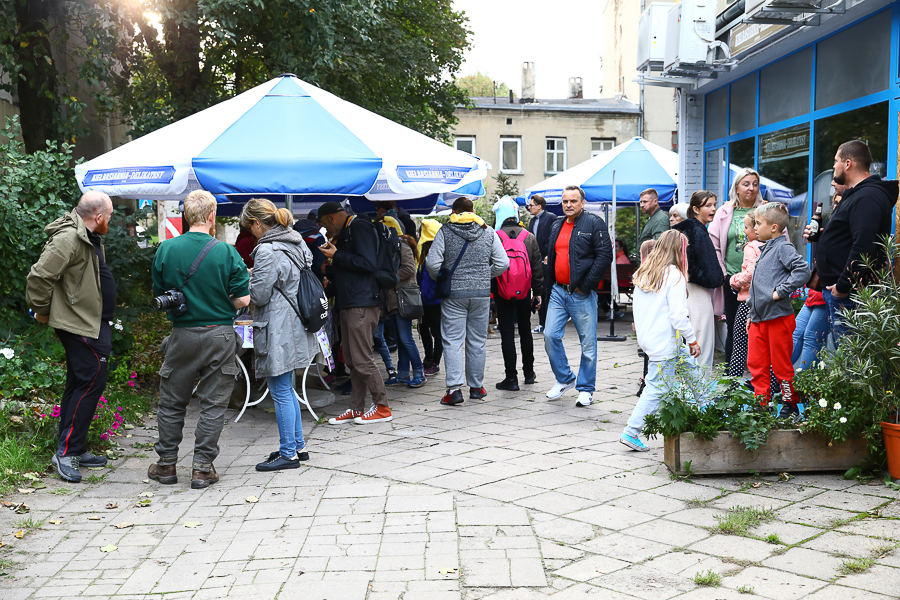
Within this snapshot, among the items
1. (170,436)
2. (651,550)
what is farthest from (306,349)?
(651,550)

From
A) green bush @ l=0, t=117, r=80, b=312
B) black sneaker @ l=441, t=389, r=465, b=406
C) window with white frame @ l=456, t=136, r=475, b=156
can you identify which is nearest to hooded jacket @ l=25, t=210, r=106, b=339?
green bush @ l=0, t=117, r=80, b=312

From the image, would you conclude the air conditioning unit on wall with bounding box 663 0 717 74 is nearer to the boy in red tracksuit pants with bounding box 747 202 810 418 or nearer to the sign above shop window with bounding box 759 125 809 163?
the sign above shop window with bounding box 759 125 809 163

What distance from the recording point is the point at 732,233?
7.64m

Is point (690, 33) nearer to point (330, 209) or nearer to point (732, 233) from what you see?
point (732, 233)

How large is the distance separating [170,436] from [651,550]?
128 inches

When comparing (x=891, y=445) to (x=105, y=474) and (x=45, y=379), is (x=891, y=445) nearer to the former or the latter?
(x=105, y=474)

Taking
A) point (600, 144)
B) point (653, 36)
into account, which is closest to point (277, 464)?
point (653, 36)

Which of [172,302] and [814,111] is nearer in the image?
[172,302]

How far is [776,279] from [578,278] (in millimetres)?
1874

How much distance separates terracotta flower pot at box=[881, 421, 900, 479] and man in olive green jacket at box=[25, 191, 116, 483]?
5.17 metres

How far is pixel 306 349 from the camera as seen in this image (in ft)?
19.3

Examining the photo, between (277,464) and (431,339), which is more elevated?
(431,339)

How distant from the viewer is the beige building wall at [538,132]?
36062 millimetres

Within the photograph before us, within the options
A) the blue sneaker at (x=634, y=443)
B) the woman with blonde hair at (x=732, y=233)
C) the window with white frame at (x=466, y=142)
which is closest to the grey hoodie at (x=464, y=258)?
the woman with blonde hair at (x=732, y=233)
